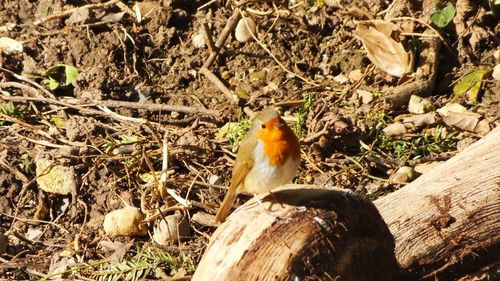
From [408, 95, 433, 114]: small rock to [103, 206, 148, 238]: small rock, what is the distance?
6.52ft

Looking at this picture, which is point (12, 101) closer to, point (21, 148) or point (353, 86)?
point (21, 148)

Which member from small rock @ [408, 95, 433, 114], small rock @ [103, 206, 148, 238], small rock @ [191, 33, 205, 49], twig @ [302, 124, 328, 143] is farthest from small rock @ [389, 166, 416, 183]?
small rock @ [191, 33, 205, 49]

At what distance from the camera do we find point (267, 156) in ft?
13.9

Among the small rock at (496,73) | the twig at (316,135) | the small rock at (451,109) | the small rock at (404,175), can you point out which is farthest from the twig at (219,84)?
the small rock at (496,73)

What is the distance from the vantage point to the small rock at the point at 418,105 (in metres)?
5.94

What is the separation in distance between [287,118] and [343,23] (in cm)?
104

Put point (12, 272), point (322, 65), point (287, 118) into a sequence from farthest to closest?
point (322, 65) → point (287, 118) → point (12, 272)

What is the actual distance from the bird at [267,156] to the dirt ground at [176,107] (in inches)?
30.0

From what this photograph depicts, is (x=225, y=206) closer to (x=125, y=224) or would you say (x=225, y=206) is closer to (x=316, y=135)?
(x=125, y=224)

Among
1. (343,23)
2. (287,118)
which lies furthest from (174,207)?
(343,23)

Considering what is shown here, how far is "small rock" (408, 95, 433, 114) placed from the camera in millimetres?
5941

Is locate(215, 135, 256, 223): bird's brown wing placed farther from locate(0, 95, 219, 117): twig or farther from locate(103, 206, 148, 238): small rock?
locate(0, 95, 219, 117): twig

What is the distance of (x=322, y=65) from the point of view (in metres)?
6.43

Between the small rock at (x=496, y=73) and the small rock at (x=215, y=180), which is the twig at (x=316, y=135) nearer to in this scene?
the small rock at (x=215, y=180)
